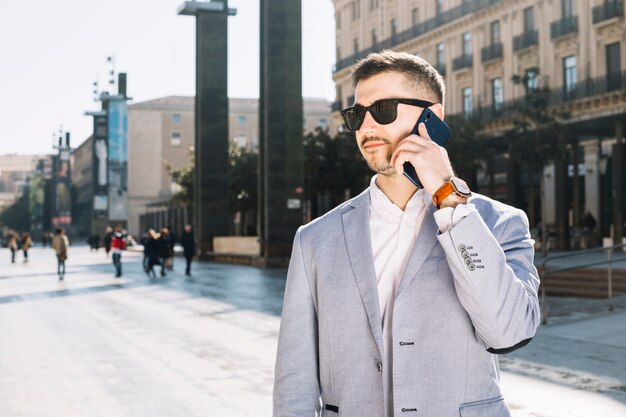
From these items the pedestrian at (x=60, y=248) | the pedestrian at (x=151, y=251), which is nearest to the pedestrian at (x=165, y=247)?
the pedestrian at (x=151, y=251)

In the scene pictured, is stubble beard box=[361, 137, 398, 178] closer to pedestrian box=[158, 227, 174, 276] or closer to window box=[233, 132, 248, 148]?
pedestrian box=[158, 227, 174, 276]

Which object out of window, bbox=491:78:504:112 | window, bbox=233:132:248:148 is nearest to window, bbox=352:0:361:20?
window, bbox=491:78:504:112

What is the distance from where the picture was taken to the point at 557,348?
10891 millimetres

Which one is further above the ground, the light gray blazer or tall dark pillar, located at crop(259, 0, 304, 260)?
tall dark pillar, located at crop(259, 0, 304, 260)

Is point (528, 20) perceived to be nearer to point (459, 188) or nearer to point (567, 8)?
point (567, 8)

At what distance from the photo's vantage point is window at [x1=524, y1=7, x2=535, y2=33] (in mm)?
40250

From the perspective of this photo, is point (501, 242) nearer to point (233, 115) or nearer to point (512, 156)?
point (512, 156)

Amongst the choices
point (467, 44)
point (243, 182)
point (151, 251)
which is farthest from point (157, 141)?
point (151, 251)

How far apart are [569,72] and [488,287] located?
37.2m

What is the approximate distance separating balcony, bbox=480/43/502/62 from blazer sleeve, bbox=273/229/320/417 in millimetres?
41045

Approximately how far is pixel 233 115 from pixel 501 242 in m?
99.8

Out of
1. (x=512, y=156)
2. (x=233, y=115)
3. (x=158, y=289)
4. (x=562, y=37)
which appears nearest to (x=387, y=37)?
(x=562, y=37)

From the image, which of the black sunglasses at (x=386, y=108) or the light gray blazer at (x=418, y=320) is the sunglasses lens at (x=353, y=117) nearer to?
the black sunglasses at (x=386, y=108)

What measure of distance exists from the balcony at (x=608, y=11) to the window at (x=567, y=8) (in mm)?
2165
